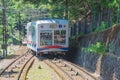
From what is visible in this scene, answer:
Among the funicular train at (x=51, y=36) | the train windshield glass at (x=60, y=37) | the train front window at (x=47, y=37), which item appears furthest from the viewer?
the train windshield glass at (x=60, y=37)

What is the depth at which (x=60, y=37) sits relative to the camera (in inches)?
1321

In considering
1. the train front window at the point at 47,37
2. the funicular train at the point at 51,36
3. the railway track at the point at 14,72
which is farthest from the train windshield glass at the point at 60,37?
the railway track at the point at 14,72

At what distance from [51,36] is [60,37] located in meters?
0.79

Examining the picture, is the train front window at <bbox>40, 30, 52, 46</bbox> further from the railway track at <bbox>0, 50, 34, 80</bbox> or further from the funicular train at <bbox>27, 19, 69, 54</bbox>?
the railway track at <bbox>0, 50, 34, 80</bbox>

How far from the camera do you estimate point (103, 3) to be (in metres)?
30.7

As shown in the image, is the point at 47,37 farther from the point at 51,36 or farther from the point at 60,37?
the point at 60,37

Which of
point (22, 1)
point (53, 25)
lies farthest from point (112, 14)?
point (22, 1)

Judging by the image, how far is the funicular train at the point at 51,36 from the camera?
32938 millimetres

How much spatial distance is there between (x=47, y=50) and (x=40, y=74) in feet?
34.1

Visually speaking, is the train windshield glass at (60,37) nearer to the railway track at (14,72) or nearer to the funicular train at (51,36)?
the funicular train at (51,36)

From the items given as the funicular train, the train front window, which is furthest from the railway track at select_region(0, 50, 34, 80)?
the train front window

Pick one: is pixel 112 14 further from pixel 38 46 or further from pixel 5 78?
pixel 5 78

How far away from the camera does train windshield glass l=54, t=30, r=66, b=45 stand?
33.3 m

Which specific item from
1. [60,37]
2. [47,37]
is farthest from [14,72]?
[60,37]
